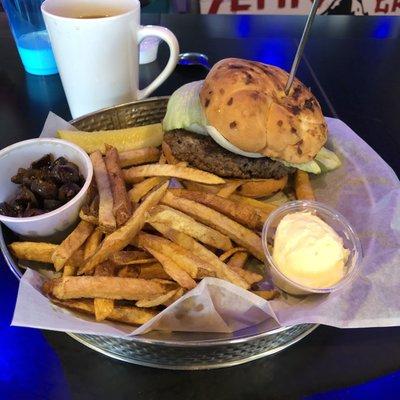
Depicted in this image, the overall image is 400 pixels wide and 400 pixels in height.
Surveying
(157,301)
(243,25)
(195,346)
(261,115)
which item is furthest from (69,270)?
(243,25)

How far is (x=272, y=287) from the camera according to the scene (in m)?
1.24

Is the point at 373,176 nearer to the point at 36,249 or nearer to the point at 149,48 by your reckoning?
the point at 36,249

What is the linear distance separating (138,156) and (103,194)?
269mm

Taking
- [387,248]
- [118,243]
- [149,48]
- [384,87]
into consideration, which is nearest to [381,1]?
[384,87]

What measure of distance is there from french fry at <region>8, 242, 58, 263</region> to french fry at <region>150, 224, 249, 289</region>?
310mm

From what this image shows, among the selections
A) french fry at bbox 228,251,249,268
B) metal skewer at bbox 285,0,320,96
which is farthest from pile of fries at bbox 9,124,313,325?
metal skewer at bbox 285,0,320,96

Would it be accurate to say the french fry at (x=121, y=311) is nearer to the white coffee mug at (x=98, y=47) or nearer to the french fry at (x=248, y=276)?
the french fry at (x=248, y=276)

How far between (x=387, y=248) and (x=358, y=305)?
253 mm

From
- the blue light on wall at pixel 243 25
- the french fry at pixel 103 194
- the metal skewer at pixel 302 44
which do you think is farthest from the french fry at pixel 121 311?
the blue light on wall at pixel 243 25

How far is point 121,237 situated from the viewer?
3.68ft

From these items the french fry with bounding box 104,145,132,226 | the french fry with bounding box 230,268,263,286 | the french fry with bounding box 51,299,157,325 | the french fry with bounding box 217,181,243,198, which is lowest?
the french fry with bounding box 51,299,157,325

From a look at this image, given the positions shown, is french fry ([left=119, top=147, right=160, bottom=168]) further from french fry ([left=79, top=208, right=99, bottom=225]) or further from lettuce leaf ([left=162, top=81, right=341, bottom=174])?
french fry ([left=79, top=208, right=99, bottom=225])

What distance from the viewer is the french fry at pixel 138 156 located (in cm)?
148

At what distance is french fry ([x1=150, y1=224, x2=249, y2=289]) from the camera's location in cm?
109
